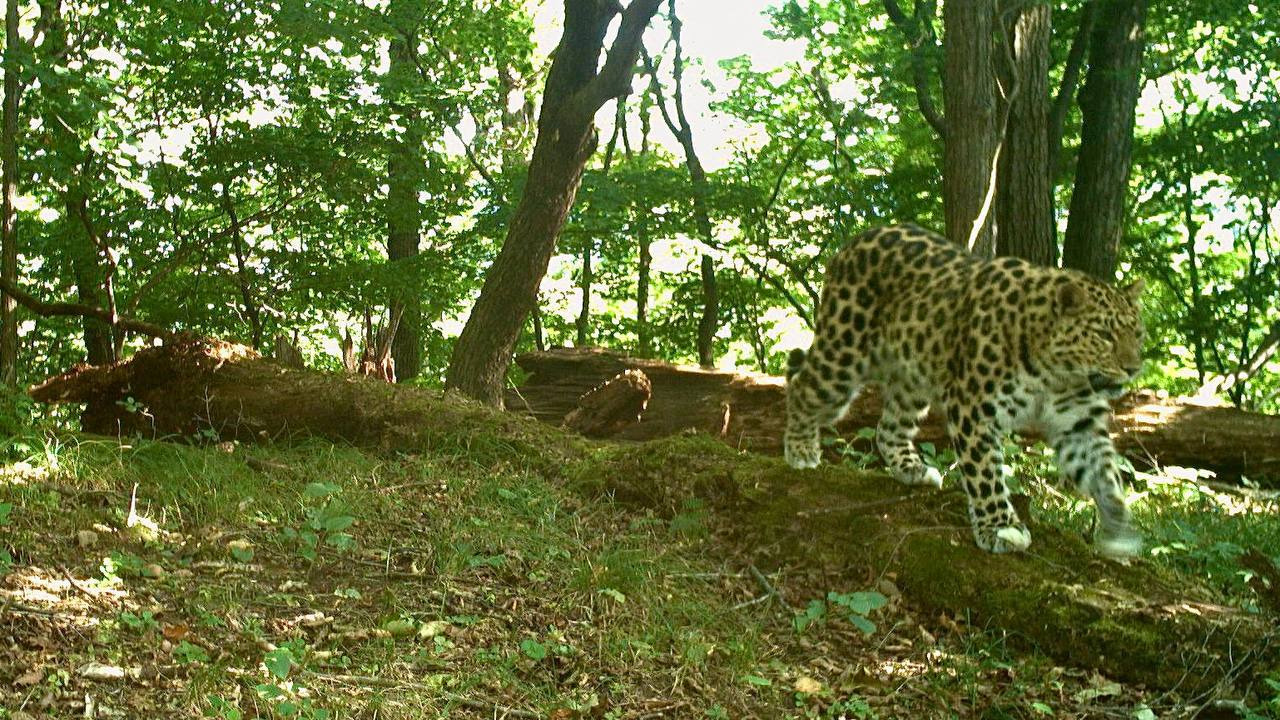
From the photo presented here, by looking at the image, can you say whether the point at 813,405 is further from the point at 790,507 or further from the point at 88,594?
the point at 88,594

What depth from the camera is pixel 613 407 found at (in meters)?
11.0

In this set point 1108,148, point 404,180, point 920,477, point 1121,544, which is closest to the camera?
point 1121,544

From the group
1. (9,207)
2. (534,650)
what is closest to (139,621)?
(534,650)

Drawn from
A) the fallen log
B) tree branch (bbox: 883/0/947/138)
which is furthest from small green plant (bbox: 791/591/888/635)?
tree branch (bbox: 883/0/947/138)

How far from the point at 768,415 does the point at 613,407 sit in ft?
5.52

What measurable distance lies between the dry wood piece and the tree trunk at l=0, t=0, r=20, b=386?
515 cm

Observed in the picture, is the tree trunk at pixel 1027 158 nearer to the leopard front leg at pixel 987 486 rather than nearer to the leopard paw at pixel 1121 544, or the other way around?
the leopard front leg at pixel 987 486

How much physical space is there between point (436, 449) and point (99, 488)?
2444mm

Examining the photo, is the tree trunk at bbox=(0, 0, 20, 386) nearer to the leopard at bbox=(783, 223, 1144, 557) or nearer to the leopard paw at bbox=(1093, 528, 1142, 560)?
the leopard at bbox=(783, 223, 1144, 557)

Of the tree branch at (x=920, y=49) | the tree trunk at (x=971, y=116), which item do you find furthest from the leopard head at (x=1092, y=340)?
the tree branch at (x=920, y=49)

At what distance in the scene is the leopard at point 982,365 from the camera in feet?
19.7

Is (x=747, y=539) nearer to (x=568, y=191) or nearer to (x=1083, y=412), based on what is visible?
(x=1083, y=412)

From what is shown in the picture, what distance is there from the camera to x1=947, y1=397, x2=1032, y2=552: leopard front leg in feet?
19.5

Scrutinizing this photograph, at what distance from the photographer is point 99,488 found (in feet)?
20.2
